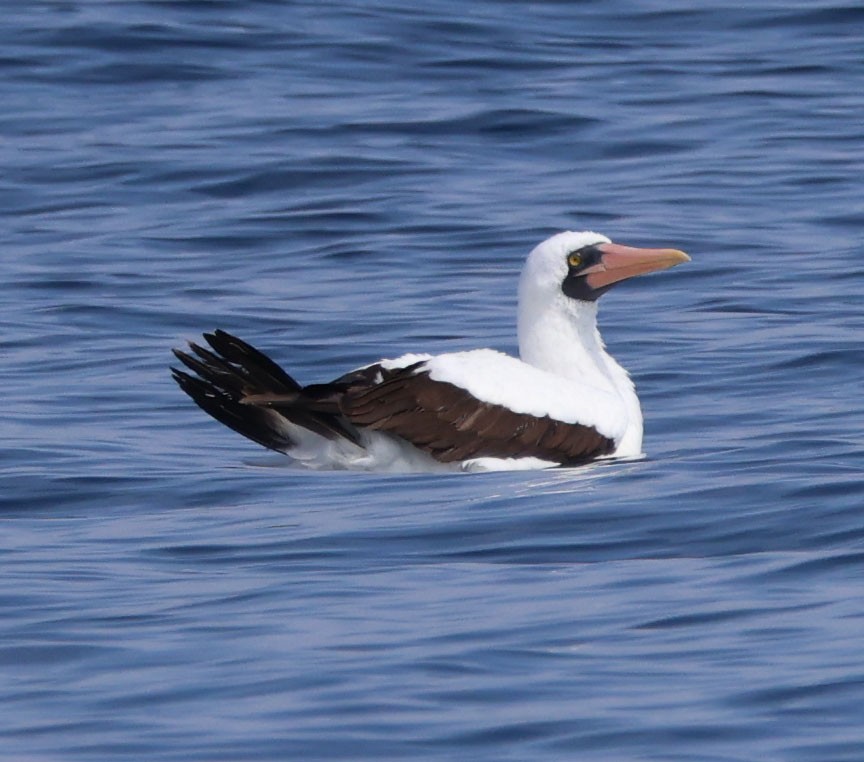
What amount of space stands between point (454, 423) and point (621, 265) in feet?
4.99

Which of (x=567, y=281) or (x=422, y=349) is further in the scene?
(x=422, y=349)

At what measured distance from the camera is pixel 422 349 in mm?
13477

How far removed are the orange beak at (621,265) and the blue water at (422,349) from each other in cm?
73

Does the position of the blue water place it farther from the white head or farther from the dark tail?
the white head

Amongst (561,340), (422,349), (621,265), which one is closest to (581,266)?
(621,265)

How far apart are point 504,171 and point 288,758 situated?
12415 millimetres

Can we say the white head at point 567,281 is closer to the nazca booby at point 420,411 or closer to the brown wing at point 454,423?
the nazca booby at point 420,411

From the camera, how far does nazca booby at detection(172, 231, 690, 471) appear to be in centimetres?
1063

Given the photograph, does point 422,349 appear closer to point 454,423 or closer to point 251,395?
point 454,423

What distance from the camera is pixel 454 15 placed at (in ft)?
78.6

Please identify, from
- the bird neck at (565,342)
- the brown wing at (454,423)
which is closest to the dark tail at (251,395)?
the brown wing at (454,423)

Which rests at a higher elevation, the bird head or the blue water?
the bird head

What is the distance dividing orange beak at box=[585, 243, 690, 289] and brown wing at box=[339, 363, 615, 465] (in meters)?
1.12

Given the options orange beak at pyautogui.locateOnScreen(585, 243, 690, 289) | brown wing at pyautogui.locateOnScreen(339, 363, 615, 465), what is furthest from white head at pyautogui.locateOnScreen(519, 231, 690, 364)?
brown wing at pyautogui.locateOnScreen(339, 363, 615, 465)
